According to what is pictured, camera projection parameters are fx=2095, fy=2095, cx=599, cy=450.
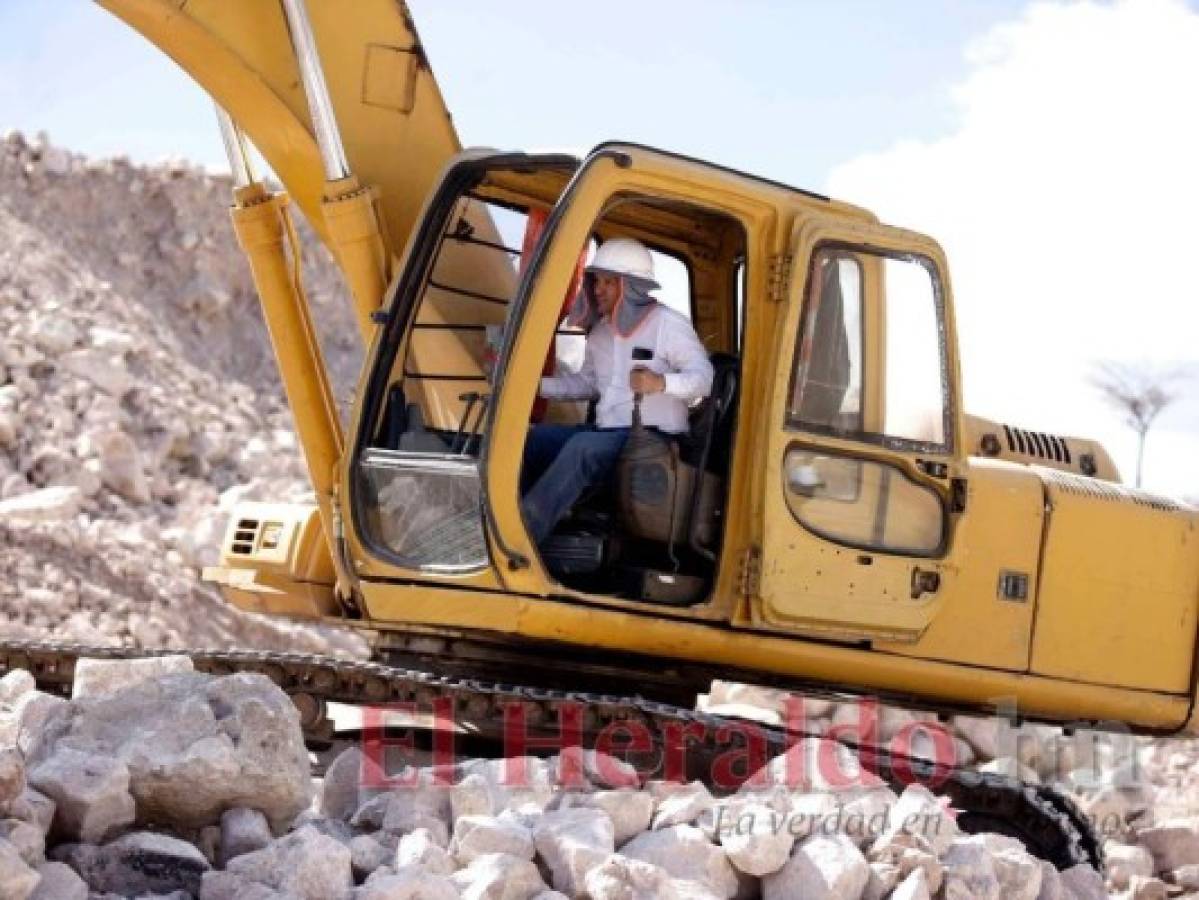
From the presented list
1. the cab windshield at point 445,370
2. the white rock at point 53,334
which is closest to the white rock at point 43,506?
the white rock at point 53,334

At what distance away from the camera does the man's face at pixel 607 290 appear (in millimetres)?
7840

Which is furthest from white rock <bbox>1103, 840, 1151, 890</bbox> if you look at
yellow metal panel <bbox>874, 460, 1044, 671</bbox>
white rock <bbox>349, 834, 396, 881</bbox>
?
white rock <bbox>349, 834, 396, 881</bbox>

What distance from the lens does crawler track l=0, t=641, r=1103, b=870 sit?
7.45m

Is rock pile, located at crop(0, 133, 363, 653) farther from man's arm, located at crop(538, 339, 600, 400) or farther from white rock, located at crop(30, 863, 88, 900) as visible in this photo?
white rock, located at crop(30, 863, 88, 900)

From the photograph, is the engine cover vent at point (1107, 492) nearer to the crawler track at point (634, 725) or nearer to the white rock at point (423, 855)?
the crawler track at point (634, 725)

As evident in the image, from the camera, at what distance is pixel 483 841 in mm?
5574

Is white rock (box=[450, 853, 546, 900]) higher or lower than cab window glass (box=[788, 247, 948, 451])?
lower

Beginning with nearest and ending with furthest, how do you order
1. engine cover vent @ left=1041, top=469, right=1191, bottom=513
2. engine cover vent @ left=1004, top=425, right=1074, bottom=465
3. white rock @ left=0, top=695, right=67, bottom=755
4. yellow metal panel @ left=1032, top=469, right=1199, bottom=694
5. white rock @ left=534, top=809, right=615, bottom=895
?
white rock @ left=534, top=809, right=615, bottom=895
white rock @ left=0, top=695, right=67, bottom=755
yellow metal panel @ left=1032, top=469, right=1199, bottom=694
engine cover vent @ left=1041, top=469, right=1191, bottom=513
engine cover vent @ left=1004, top=425, right=1074, bottom=465

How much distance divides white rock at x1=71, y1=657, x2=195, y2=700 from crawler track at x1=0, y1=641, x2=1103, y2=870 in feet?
3.94

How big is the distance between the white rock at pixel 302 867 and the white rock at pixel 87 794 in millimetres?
333

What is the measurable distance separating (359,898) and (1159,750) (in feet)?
36.7

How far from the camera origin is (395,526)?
25.2ft

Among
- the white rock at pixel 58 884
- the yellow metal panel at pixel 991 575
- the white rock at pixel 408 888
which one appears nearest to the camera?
the white rock at pixel 58 884

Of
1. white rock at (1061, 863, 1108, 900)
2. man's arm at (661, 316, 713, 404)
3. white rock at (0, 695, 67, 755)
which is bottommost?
white rock at (1061, 863, 1108, 900)
